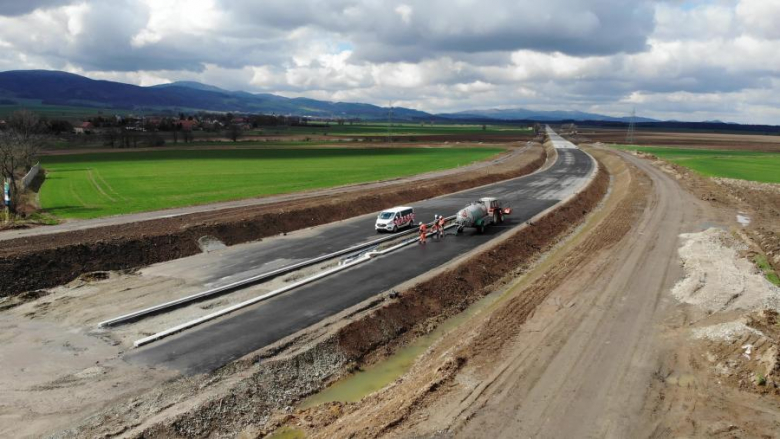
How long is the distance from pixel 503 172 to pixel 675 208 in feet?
104

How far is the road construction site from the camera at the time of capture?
14.6 meters

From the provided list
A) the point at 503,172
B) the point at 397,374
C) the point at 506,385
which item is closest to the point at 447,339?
the point at 397,374

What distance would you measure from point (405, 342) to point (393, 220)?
17.0 metres

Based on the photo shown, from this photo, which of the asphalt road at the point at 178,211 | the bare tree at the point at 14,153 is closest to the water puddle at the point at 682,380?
the asphalt road at the point at 178,211

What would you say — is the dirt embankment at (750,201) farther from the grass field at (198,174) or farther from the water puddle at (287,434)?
the grass field at (198,174)

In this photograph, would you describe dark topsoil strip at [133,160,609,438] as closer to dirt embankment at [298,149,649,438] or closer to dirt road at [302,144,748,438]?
dirt embankment at [298,149,649,438]

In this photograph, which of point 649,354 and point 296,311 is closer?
point 649,354

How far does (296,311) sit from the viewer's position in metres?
22.6

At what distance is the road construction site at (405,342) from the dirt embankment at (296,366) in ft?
0.22

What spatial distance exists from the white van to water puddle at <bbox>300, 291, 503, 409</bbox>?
14.9 metres

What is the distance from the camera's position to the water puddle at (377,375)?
17297 millimetres

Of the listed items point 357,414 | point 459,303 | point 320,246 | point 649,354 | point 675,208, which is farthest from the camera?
point 675,208

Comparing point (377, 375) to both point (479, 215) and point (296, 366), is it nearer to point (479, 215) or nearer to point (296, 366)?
point (296, 366)

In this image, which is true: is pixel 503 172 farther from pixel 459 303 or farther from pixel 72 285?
pixel 72 285
